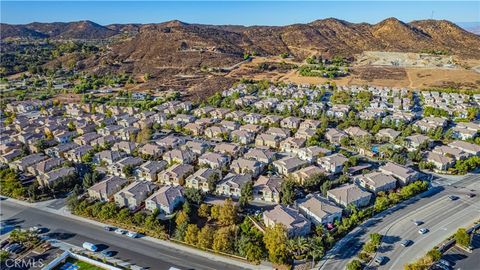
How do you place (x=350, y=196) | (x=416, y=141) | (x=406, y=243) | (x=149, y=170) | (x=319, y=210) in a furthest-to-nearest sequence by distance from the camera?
(x=416, y=141) < (x=149, y=170) < (x=350, y=196) < (x=319, y=210) < (x=406, y=243)

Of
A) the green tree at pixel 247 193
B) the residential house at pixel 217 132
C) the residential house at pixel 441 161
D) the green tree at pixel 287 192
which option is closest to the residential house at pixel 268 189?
the green tree at pixel 287 192

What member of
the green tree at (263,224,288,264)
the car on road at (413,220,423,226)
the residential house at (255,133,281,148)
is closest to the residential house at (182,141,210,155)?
the residential house at (255,133,281,148)

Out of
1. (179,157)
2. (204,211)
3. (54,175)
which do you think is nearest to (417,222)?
(204,211)

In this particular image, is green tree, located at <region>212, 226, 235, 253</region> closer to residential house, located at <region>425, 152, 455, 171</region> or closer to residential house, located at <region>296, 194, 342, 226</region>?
residential house, located at <region>296, 194, 342, 226</region>

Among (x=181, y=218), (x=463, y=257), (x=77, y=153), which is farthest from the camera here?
(x=77, y=153)

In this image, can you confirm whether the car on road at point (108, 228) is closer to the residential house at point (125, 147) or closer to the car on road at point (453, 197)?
the residential house at point (125, 147)

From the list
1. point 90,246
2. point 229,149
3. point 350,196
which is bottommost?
point 90,246

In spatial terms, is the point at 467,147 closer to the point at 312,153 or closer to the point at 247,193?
the point at 312,153

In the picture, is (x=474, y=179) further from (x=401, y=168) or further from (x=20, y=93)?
(x=20, y=93)
